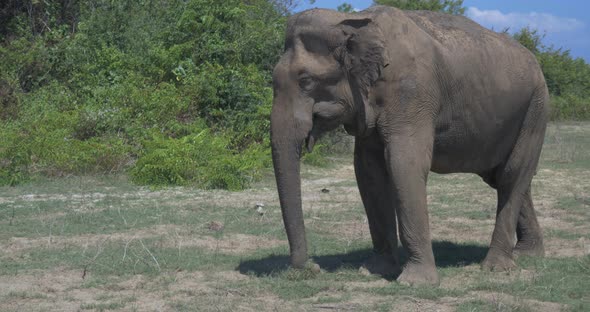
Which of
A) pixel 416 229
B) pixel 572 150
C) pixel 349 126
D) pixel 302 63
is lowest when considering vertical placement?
pixel 572 150

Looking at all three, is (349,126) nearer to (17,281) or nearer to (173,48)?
(17,281)

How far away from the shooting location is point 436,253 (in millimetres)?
8680

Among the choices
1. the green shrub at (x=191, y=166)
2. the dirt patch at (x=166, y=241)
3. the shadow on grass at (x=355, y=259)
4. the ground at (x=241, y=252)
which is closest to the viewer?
the ground at (x=241, y=252)

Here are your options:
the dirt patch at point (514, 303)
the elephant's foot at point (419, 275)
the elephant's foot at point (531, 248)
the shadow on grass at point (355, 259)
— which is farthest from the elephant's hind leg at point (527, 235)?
the dirt patch at point (514, 303)

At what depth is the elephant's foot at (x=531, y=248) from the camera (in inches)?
340

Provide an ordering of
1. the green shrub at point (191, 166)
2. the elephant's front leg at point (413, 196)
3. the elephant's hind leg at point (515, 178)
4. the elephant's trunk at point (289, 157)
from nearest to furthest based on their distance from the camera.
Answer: the elephant's trunk at point (289, 157) < the elephant's front leg at point (413, 196) < the elephant's hind leg at point (515, 178) < the green shrub at point (191, 166)

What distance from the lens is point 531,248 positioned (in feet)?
28.4

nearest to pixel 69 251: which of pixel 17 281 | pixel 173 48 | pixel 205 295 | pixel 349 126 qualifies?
pixel 17 281

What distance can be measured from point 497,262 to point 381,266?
3.68 ft

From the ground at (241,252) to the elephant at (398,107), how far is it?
44 centimetres

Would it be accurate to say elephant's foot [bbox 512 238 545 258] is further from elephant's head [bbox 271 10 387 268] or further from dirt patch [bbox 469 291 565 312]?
elephant's head [bbox 271 10 387 268]

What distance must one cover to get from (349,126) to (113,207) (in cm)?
474

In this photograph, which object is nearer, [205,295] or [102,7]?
[205,295]

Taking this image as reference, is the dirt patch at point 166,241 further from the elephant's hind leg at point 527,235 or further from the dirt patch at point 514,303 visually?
the dirt patch at point 514,303
